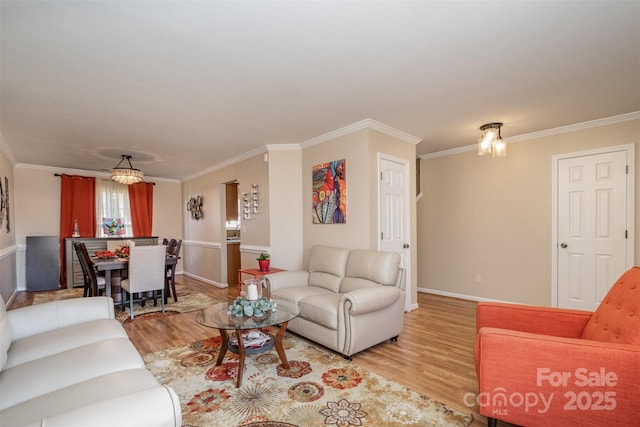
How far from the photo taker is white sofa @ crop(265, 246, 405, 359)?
2.59 m

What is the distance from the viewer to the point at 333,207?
3873 millimetres

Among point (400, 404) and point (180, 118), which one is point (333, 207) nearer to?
point (180, 118)

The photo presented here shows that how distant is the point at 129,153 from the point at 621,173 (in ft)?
22.3

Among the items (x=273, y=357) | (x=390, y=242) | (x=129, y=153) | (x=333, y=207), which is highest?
(x=129, y=153)

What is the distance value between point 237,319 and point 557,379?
1.97 m

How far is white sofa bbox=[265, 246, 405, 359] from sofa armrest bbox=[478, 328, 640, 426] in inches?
46.0

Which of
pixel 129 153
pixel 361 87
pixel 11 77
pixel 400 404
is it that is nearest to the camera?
pixel 400 404

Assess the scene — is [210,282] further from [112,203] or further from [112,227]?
[112,203]

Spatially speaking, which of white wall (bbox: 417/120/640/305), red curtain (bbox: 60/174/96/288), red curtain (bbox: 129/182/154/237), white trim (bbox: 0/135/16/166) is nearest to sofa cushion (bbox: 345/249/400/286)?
white wall (bbox: 417/120/640/305)

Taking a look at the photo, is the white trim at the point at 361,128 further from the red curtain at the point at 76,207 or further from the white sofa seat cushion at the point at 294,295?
the red curtain at the point at 76,207

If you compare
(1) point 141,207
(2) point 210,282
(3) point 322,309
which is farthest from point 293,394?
(1) point 141,207

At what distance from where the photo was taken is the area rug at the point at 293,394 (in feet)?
5.98

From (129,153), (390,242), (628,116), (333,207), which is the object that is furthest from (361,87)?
(129,153)

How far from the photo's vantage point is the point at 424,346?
290 centimetres
